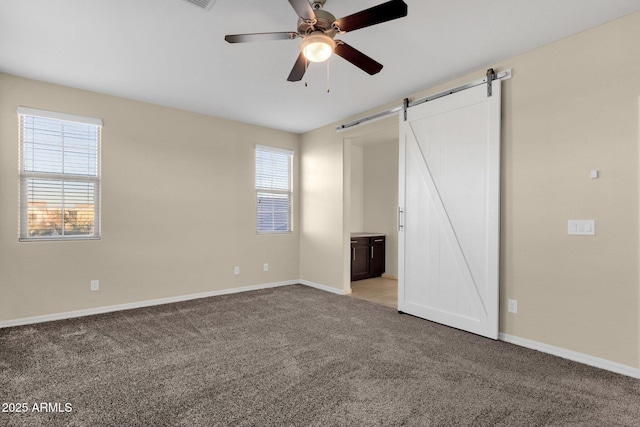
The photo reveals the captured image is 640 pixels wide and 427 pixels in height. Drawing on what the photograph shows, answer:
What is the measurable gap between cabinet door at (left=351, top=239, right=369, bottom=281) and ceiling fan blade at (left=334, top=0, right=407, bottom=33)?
4.27 meters

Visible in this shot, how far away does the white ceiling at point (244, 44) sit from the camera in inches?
91.0

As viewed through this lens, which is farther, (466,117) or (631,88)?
(466,117)

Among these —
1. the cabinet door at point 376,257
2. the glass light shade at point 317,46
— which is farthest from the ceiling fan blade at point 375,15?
the cabinet door at point 376,257

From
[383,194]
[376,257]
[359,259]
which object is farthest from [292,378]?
[383,194]

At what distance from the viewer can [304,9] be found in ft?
6.07

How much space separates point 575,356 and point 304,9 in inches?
126

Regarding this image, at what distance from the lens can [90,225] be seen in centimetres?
391

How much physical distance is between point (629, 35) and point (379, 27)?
1806mm

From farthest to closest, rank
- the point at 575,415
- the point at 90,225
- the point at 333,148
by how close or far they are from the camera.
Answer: the point at 333,148, the point at 90,225, the point at 575,415

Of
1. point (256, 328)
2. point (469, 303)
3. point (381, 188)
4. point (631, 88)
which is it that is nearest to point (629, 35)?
point (631, 88)

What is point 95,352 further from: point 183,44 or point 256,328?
point 183,44

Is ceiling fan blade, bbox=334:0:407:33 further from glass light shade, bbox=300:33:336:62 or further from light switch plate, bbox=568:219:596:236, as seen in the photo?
light switch plate, bbox=568:219:596:236

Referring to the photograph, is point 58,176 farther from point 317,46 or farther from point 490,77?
point 490,77

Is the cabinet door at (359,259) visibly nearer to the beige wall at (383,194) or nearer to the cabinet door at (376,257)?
the cabinet door at (376,257)
